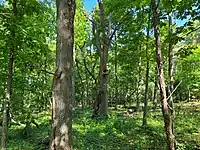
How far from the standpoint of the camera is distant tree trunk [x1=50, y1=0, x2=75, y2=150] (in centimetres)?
438

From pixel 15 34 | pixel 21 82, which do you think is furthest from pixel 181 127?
pixel 15 34

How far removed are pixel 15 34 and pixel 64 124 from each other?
363 cm

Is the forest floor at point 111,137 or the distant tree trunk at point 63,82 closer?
the distant tree trunk at point 63,82

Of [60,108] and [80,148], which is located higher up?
[60,108]

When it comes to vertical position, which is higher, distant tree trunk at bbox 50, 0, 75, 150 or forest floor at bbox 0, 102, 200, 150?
distant tree trunk at bbox 50, 0, 75, 150

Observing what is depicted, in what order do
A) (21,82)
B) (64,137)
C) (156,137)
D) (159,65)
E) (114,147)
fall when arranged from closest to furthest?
(64,137) < (159,65) < (21,82) < (114,147) < (156,137)

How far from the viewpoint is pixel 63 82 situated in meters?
4.52

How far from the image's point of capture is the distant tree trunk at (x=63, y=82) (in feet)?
14.4

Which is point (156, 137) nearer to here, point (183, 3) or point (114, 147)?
point (114, 147)

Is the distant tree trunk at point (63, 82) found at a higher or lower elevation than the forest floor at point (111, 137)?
higher

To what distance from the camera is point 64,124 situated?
4.42 m

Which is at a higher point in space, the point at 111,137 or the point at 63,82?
the point at 63,82

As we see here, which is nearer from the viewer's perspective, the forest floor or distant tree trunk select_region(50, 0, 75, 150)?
distant tree trunk select_region(50, 0, 75, 150)

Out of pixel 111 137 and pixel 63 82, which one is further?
pixel 111 137
